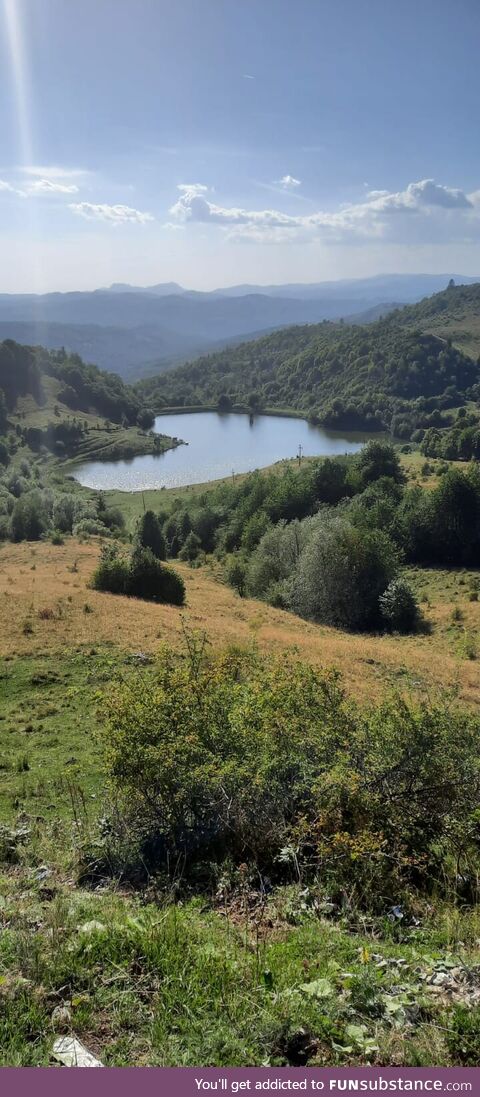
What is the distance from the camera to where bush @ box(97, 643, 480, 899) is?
8.25m

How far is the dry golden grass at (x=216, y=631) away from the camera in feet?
82.1

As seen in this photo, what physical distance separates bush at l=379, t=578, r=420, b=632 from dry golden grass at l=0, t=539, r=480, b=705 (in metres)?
2.28

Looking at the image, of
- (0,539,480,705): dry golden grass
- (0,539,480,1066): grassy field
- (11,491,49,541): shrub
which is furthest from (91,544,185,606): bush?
(11,491,49,541): shrub

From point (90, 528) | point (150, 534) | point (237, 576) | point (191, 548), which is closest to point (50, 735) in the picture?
point (237, 576)

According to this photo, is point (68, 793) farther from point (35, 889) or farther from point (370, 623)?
point (370, 623)

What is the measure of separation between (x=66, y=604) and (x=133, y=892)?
25.1 metres

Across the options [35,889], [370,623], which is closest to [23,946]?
[35,889]

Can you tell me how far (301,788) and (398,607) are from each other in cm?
4142

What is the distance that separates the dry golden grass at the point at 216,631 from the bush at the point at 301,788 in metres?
6.73

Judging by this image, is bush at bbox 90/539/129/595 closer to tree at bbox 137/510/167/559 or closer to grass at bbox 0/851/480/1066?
grass at bbox 0/851/480/1066

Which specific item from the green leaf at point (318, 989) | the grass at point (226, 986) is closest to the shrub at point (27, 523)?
the grass at point (226, 986)

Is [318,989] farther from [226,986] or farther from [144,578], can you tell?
[144,578]

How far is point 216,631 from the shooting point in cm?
3027

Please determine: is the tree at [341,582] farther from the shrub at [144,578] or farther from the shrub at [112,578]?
the shrub at [112,578]
